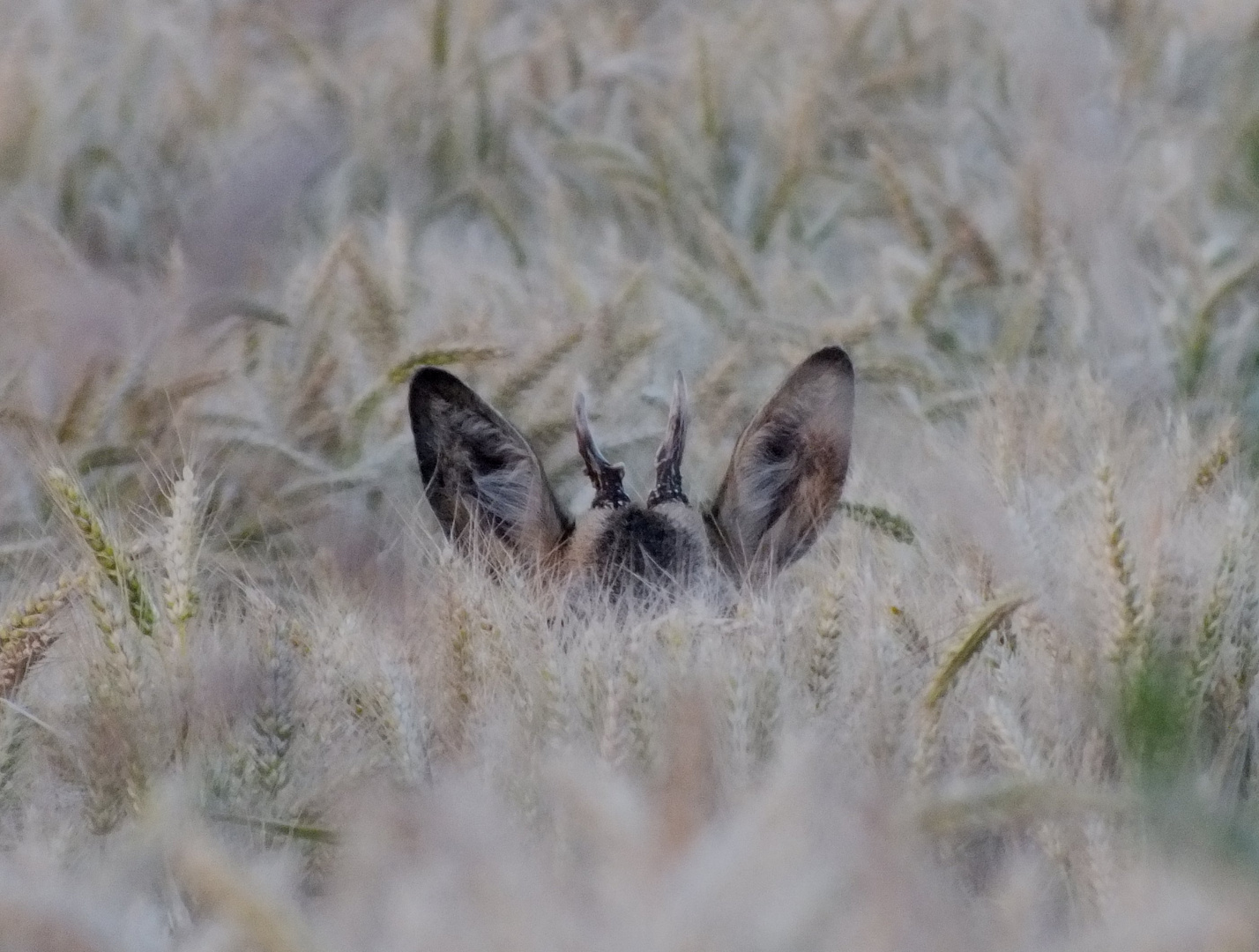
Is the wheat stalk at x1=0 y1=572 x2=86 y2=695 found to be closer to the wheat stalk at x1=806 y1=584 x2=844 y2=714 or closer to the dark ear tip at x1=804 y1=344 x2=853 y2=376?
the wheat stalk at x1=806 y1=584 x2=844 y2=714

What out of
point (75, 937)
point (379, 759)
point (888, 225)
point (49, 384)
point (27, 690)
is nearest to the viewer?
point (75, 937)

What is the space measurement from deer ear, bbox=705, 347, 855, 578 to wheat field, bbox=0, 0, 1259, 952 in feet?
0.31

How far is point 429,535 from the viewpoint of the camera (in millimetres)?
2506

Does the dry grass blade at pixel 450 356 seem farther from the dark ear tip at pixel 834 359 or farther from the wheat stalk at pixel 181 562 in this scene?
the wheat stalk at pixel 181 562

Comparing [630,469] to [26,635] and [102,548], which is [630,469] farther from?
[26,635]

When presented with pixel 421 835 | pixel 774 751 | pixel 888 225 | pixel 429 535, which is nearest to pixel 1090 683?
pixel 774 751

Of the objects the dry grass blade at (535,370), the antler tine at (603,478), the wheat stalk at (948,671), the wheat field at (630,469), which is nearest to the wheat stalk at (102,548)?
the wheat field at (630,469)

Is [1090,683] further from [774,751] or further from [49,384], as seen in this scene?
[49,384]

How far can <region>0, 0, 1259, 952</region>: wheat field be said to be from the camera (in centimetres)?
141

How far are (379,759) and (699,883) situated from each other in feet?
2.57

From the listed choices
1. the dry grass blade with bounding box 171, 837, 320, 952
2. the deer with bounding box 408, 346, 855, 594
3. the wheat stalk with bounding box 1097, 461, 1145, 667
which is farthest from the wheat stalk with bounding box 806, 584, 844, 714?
the dry grass blade with bounding box 171, 837, 320, 952

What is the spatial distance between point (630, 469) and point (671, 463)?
74 cm

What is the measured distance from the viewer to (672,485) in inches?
96.7

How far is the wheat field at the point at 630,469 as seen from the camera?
1.41 metres
